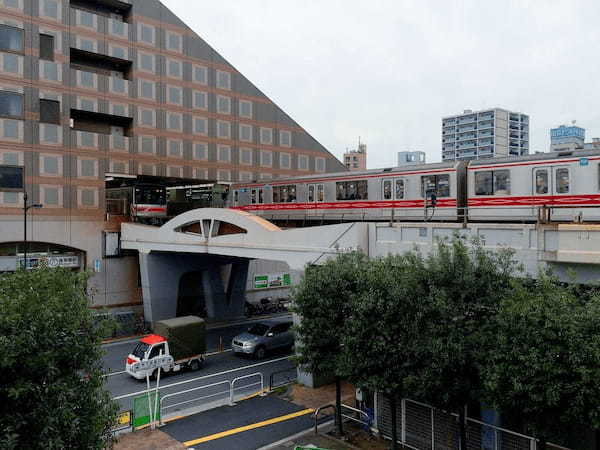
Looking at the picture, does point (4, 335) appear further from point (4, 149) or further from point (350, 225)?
point (4, 149)

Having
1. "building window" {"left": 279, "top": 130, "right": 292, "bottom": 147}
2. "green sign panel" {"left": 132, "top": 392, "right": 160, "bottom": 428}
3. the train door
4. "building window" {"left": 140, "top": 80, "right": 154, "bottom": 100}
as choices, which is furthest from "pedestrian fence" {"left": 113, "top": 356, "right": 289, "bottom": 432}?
"building window" {"left": 279, "top": 130, "right": 292, "bottom": 147}

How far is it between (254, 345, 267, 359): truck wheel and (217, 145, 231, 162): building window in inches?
915

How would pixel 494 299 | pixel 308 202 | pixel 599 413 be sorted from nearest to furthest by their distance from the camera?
pixel 599 413 < pixel 494 299 < pixel 308 202

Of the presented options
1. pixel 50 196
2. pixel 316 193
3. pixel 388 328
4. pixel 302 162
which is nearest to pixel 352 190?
pixel 316 193

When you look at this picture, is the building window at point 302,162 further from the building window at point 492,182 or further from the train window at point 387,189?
the building window at point 492,182

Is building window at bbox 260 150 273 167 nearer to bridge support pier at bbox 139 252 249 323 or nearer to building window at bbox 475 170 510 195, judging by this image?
bridge support pier at bbox 139 252 249 323

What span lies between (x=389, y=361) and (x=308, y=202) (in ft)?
61.6

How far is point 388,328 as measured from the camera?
46.0ft

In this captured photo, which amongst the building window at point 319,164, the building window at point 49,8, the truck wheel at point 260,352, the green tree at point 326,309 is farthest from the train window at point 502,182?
the building window at point 49,8

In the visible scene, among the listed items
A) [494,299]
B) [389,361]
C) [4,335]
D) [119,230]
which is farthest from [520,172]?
[119,230]

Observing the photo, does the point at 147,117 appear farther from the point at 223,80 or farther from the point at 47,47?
the point at 223,80

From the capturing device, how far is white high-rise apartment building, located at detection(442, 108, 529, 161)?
139750mm

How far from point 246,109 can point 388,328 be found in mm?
37530

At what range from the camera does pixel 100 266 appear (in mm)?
38250
